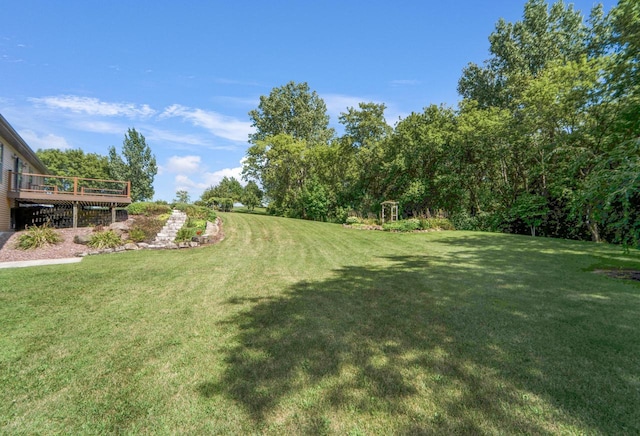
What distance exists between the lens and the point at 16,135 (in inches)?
451

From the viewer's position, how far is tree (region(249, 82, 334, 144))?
113 ft

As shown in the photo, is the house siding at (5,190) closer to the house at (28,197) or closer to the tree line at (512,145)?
the house at (28,197)

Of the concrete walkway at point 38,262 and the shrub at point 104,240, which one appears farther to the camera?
the shrub at point 104,240

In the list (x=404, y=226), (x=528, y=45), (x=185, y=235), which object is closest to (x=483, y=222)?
(x=404, y=226)

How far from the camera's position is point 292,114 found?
1384 inches

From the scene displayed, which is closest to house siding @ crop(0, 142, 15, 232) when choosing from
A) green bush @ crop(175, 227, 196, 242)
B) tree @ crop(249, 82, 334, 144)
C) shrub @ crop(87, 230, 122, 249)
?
shrub @ crop(87, 230, 122, 249)

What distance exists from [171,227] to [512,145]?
19298 millimetres

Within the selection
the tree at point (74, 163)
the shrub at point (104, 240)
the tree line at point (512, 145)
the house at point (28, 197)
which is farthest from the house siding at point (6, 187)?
the tree at point (74, 163)

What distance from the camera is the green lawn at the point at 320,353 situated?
7.03 feet

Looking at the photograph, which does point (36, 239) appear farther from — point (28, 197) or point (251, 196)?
point (251, 196)

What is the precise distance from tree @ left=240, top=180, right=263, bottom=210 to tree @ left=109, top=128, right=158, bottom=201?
11.4 m

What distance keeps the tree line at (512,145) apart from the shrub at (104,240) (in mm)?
13973

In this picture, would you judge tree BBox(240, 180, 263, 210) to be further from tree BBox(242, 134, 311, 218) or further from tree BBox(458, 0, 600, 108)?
tree BBox(458, 0, 600, 108)

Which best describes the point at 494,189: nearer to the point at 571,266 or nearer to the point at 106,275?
the point at 571,266
